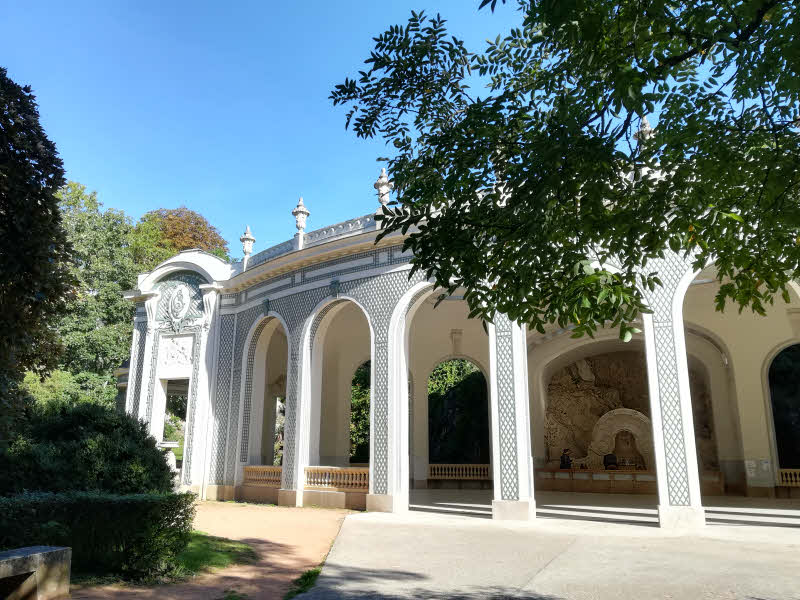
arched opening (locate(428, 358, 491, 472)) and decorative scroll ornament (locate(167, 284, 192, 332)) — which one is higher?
decorative scroll ornament (locate(167, 284, 192, 332))

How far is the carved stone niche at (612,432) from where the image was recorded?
18.6 meters

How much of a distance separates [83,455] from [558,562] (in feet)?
18.1

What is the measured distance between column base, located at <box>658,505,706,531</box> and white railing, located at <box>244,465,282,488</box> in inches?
340

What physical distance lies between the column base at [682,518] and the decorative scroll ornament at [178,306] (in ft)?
43.6

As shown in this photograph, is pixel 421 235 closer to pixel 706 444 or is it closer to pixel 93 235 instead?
pixel 706 444

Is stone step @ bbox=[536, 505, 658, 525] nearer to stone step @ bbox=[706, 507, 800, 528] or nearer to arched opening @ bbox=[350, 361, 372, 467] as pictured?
stone step @ bbox=[706, 507, 800, 528]

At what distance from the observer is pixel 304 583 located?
635cm

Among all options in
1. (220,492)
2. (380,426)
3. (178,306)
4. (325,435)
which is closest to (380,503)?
(380,426)

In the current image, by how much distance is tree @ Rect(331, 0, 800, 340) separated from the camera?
12.0 ft

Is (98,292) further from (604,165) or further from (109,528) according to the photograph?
(604,165)

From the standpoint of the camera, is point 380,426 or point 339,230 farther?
point 339,230

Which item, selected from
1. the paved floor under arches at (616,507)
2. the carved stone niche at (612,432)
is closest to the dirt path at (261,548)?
the paved floor under arches at (616,507)

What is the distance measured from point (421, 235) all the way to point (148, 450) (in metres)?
4.87

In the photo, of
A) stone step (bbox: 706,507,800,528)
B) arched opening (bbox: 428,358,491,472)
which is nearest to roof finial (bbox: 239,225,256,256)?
arched opening (bbox: 428,358,491,472)
